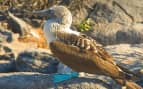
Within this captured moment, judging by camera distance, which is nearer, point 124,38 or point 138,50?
point 138,50

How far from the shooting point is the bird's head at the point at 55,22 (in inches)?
300

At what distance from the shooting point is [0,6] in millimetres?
13016

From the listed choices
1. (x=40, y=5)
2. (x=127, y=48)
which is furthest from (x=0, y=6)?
(x=127, y=48)

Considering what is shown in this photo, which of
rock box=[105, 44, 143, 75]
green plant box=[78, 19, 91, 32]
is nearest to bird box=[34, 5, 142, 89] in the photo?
rock box=[105, 44, 143, 75]

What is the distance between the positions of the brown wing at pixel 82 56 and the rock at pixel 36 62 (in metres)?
1.49

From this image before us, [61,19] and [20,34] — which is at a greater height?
[61,19]

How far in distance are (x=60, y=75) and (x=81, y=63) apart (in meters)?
0.47

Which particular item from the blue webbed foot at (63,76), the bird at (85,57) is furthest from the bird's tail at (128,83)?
the blue webbed foot at (63,76)

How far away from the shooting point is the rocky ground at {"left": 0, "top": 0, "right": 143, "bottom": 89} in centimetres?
786

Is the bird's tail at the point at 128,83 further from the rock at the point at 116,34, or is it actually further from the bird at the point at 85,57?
the rock at the point at 116,34

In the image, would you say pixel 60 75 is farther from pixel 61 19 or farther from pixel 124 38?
pixel 124 38

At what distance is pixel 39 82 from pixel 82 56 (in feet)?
2.84

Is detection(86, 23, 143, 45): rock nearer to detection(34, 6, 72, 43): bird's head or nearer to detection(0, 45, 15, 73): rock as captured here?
detection(0, 45, 15, 73): rock

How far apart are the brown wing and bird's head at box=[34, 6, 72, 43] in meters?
0.20
